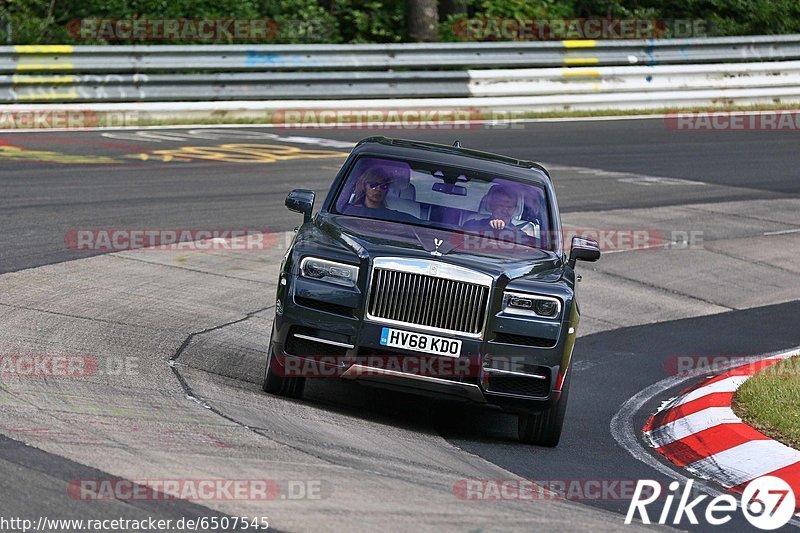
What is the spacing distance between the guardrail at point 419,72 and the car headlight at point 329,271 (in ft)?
46.0

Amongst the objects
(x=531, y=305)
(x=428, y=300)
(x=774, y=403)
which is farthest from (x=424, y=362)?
(x=774, y=403)

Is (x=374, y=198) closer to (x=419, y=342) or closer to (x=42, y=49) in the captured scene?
(x=419, y=342)

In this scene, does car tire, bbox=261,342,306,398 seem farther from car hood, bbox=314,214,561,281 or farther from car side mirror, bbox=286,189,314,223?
car side mirror, bbox=286,189,314,223

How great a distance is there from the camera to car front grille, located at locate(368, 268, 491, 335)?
769 centimetres

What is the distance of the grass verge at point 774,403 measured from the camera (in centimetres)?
806

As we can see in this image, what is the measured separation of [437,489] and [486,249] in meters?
2.39

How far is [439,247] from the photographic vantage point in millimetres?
8039

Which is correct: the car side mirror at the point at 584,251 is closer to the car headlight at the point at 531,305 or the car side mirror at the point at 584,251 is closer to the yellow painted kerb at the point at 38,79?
the car headlight at the point at 531,305

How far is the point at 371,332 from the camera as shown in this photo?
25.1ft

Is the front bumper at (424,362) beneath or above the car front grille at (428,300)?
beneath

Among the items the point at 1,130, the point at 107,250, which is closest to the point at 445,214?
the point at 107,250

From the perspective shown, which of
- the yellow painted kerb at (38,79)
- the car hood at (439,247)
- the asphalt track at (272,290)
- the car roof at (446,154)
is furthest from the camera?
the yellow painted kerb at (38,79)

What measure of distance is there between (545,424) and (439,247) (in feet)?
4.25

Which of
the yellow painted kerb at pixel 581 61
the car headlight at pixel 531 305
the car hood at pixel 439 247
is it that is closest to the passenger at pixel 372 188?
the car hood at pixel 439 247
